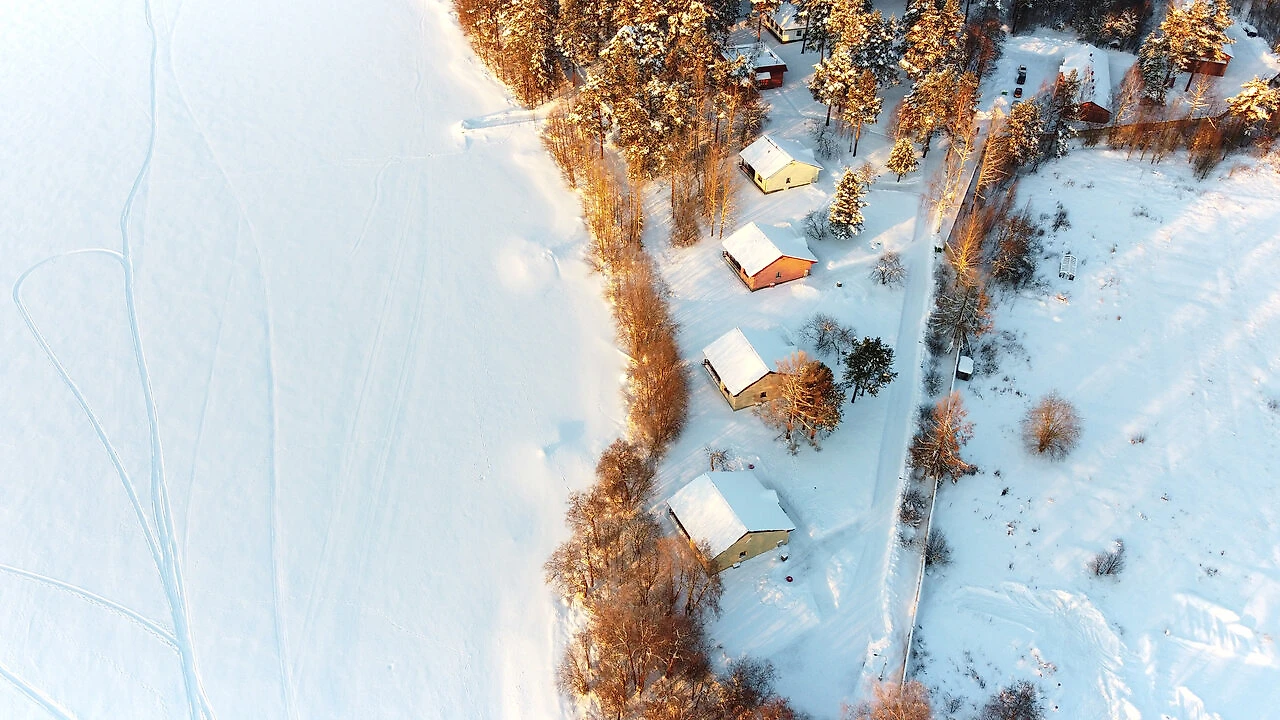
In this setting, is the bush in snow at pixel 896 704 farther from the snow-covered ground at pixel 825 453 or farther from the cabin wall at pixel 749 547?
the cabin wall at pixel 749 547

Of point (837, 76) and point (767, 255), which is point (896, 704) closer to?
point (767, 255)

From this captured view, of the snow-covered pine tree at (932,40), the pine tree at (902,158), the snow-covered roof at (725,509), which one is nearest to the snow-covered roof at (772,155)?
the pine tree at (902,158)

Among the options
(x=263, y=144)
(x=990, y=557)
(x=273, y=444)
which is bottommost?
(x=990, y=557)

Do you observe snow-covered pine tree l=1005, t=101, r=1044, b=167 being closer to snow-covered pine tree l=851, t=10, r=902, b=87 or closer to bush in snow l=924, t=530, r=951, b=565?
snow-covered pine tree l=851, t=10, r=902, b=87

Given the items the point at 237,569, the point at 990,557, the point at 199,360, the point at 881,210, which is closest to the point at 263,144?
the point at 199,360

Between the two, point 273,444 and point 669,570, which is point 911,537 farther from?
point 273,444

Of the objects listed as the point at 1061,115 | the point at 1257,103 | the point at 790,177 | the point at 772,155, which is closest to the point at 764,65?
the point at 772,155

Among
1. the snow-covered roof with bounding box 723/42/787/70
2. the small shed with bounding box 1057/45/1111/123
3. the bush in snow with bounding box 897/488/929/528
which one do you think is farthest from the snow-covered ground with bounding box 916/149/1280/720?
the snow-covered roof with bounding box 723/42/787/70
